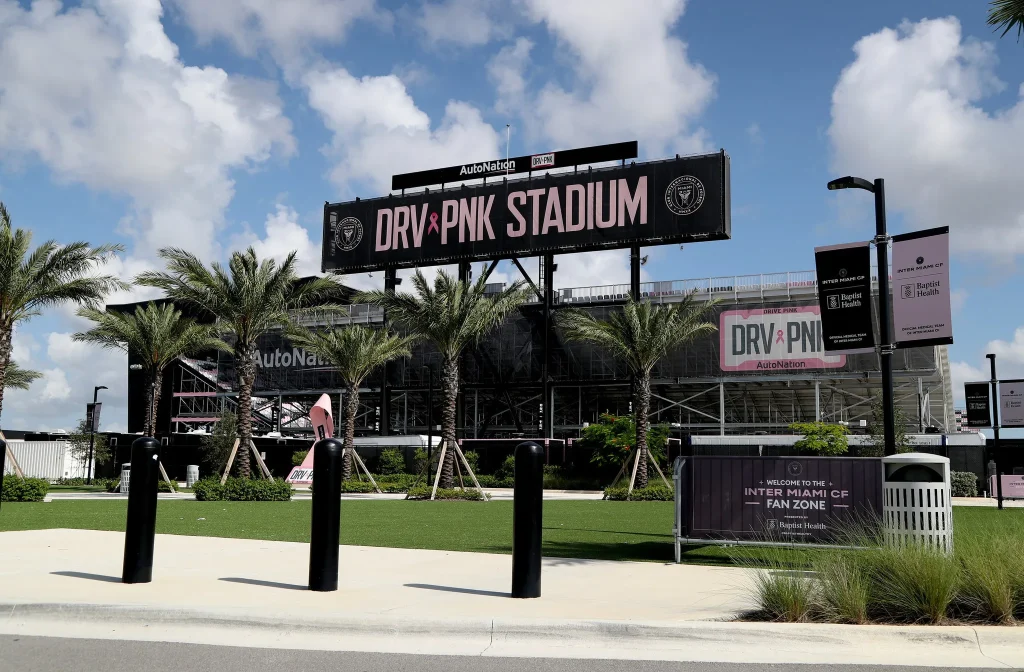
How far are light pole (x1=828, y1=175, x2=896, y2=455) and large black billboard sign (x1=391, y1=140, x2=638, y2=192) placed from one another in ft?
130

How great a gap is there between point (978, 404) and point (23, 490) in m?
27.7

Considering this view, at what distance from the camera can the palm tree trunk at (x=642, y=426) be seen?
3297 centimetres

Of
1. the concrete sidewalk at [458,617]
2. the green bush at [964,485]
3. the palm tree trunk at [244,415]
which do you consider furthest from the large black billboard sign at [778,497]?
the green bush at [964,485]

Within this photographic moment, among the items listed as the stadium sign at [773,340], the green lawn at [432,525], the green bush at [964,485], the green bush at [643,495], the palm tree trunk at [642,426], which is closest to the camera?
the green lawn at [432,525]

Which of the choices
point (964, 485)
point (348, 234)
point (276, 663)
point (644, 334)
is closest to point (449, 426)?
point (644, 334)

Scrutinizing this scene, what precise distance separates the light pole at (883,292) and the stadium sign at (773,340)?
39.4 meters

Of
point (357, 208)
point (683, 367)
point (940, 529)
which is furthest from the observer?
point (357, 208)

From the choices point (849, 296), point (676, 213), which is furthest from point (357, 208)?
point (849, 296)

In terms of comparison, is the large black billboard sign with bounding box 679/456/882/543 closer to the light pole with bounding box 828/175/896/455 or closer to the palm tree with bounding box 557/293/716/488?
the light pole with bounding box 828/175/896/455

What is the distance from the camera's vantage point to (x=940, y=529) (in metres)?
9.43

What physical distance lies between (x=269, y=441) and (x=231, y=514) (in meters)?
34.4

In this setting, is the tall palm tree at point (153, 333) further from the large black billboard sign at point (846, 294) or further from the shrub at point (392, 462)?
the large black billboard sign at point (846, 294)

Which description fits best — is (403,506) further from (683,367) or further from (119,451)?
(119,451)

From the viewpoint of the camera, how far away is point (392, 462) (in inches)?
1922
